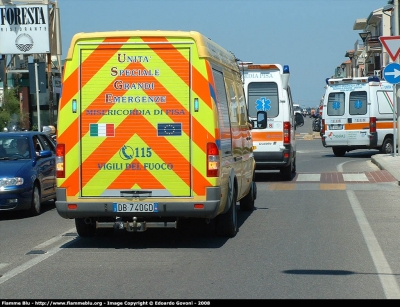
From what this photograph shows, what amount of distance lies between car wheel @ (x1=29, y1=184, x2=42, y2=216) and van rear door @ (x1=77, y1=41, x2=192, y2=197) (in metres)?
4.57

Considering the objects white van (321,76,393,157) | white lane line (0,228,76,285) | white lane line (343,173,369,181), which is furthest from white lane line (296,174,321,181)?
white lane line (0,228,76,285)

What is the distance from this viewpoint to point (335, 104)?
30.0 meters

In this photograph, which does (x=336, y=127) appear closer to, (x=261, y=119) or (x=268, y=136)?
(x=268, y=136)

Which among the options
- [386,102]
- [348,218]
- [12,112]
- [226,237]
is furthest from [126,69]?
[12,112]

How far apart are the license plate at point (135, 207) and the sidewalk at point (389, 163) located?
10901mm

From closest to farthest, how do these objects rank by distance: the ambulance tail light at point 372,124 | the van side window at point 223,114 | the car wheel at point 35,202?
the van side window at point 223,114 → the car wheel at point 35,202 → the ambulance tail light at point 372,124

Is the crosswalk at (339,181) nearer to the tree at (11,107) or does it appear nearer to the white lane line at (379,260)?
the white lane line at (379,260)

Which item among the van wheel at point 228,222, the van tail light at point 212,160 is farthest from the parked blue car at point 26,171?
the van tail light at point 212,160

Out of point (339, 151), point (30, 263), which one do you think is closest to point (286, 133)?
point (30, 263)

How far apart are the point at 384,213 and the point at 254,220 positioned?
7.70 feet

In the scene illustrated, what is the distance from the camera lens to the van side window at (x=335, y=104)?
29844mm

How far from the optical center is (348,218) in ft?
44.2

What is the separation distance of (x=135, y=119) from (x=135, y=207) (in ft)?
3.50

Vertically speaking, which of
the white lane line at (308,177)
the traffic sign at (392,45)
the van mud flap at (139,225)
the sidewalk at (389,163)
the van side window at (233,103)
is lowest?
the white lane line at (308,177)
